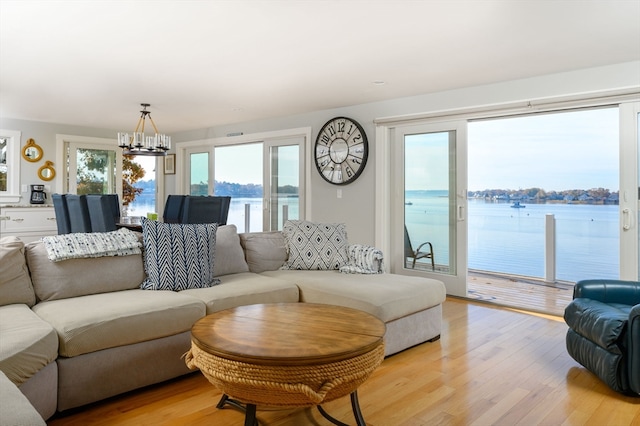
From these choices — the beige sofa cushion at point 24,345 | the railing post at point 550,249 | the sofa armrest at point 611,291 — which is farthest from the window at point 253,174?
the beige sofa cushion at point 24,345

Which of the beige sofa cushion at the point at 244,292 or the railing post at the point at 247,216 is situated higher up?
the railing post at the point at 247,216

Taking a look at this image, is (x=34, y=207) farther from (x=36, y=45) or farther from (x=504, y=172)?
(x=504, y=172)

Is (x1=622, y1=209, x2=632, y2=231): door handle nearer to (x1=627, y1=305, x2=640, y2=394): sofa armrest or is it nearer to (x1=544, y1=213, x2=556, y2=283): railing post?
(x1=627, y1=305, x2=640, y2=394): sofa armrest

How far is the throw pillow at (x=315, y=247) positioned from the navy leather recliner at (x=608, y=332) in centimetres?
177

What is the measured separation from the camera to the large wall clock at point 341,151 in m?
5.51

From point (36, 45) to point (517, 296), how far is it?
5315 millimetres

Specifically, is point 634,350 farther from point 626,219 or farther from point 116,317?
point 116,317

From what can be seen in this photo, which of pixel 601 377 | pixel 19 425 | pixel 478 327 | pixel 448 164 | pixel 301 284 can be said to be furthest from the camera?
pixel 448 164

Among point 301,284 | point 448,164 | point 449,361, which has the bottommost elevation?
point 449,361

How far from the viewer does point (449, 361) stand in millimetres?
2947

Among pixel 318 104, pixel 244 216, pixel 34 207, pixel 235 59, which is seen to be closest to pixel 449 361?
pixel 235 59

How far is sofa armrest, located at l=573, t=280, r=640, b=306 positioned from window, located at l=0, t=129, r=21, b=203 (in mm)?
7653

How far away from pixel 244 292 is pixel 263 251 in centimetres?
87

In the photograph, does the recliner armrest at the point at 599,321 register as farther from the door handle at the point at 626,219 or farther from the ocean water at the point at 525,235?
the ocean water at the point at 525,235
